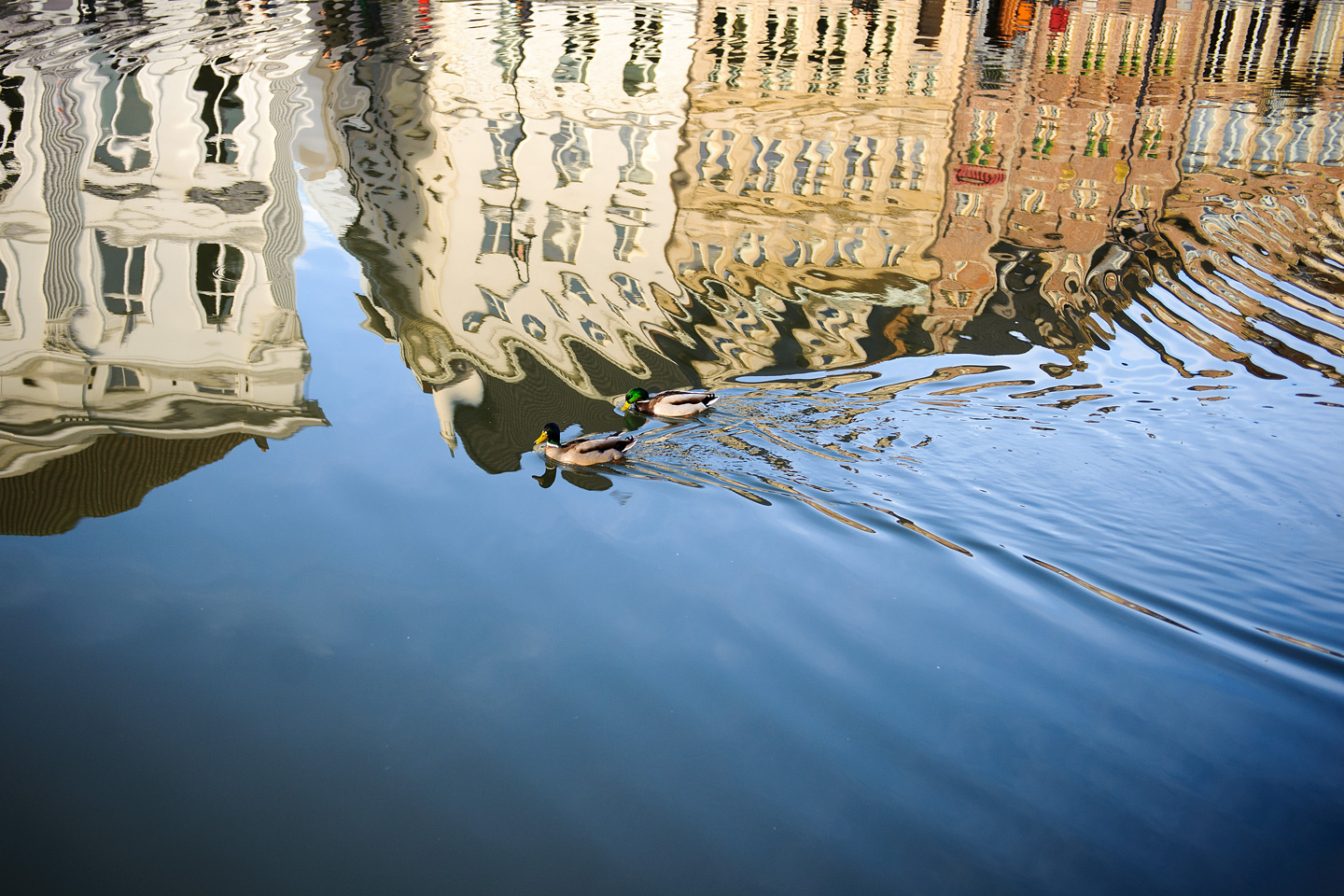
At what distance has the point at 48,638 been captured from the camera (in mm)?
→ 4969

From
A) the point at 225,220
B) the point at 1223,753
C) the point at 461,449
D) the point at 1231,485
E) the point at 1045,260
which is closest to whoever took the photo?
the point at 1223,753

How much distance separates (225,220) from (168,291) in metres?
2.23

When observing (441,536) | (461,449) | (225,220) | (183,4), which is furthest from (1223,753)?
(183,4)

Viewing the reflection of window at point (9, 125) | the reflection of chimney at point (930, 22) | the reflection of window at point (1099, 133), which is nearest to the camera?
the reflection of window at point (9, 125)

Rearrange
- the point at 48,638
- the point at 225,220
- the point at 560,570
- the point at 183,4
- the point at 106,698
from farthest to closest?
the point at 183,4
the point at 225,220
the point at 560,570
the point at 48,638
the point at 106,698

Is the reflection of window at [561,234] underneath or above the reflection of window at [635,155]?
underneath

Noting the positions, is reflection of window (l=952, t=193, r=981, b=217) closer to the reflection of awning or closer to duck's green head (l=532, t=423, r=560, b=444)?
duck's green head (l=532, t=423, r=560, b=444)

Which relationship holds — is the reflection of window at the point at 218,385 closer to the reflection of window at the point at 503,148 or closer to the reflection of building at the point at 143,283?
the reflection of building at the point at 143,283

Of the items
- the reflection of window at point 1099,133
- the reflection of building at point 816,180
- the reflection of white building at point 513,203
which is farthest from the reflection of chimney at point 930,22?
the reflection of window at point 1099,133

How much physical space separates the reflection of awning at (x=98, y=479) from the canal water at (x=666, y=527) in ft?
0.10

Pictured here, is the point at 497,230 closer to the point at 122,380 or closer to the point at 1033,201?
the point at 122,380

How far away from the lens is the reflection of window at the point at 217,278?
900 centimetres

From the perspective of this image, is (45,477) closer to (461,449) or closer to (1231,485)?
(461,449)

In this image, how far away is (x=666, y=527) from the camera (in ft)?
19.9
